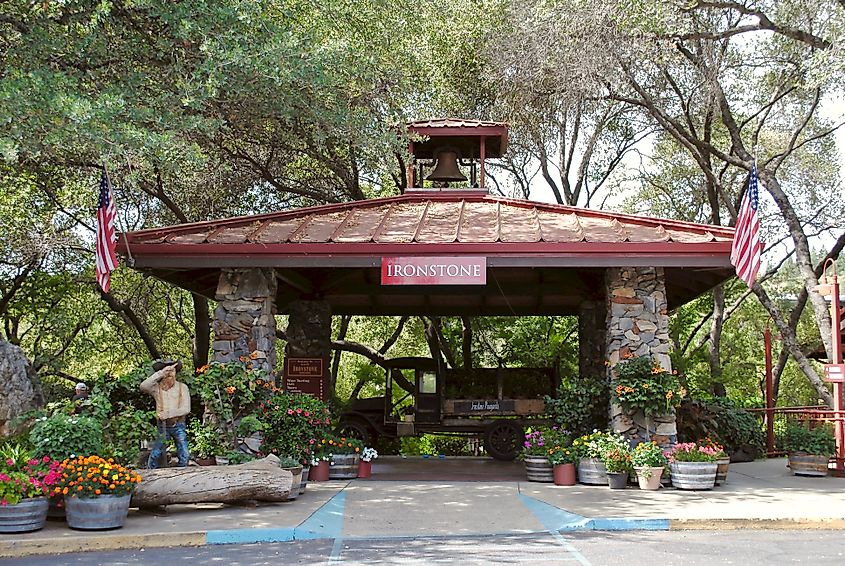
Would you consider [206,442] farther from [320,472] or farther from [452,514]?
[452,514]

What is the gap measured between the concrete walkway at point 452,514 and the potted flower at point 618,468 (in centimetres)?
19

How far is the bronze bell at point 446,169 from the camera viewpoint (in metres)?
14.8

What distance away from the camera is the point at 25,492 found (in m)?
7.36

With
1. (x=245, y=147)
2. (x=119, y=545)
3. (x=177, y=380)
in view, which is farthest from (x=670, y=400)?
(x=245, y=147)

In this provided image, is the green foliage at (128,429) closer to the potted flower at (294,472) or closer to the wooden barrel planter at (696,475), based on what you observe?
the potted flower at (294,472)

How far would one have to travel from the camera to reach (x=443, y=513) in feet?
28.6

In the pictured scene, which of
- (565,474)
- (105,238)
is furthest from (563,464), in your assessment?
(105,238)

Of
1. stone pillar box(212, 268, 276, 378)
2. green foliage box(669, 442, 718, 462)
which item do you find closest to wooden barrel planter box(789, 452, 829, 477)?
green foliage box(669, 442, 718, 462)

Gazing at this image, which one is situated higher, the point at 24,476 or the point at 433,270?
the point at 433,270

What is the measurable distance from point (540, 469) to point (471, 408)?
16.9 ft

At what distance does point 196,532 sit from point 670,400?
6.20 m

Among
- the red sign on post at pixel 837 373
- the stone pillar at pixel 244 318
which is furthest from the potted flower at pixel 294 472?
the red sign on post at pixel 837 373

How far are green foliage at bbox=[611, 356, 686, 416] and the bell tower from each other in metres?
4.60

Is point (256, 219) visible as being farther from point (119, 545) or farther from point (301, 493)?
point (119, 545)
